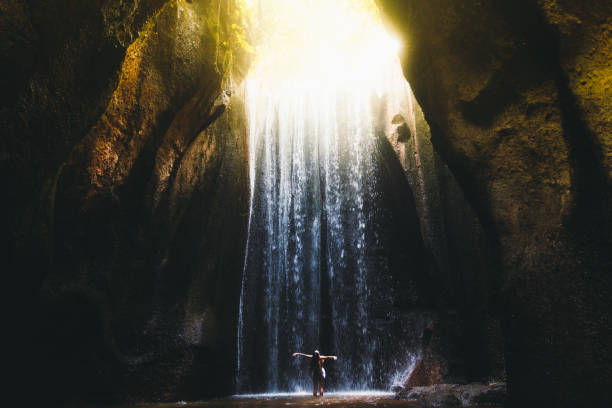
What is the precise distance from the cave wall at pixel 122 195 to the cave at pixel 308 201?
0.03m

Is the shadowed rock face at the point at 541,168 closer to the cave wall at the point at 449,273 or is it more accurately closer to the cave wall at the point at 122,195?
the cave wall at the point at 122,195

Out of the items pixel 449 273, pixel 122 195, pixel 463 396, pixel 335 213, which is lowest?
pixel 463 396

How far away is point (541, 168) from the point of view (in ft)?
11.0

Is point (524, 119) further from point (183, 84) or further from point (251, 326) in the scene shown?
point (251, 326)

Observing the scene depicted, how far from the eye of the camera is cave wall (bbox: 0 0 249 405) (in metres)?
3.79

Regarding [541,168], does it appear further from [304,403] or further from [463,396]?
[304,403]

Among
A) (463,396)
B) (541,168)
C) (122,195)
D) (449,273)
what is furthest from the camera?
(449,273)

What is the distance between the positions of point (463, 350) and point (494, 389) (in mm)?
2854

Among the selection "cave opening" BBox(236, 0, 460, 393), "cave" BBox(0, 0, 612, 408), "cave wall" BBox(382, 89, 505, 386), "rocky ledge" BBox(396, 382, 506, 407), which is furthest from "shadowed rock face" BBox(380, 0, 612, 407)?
"cave opening" BBox(236, 0, 460, 393)

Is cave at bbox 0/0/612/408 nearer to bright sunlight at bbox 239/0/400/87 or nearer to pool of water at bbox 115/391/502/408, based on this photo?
bright sunlight at bbox 239/0/400/87

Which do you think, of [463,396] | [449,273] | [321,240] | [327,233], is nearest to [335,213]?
[327,233]

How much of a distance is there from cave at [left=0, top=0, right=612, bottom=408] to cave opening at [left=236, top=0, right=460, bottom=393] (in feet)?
0.24

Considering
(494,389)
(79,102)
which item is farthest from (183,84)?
(494,389)

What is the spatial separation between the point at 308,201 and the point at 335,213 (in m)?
1.23
